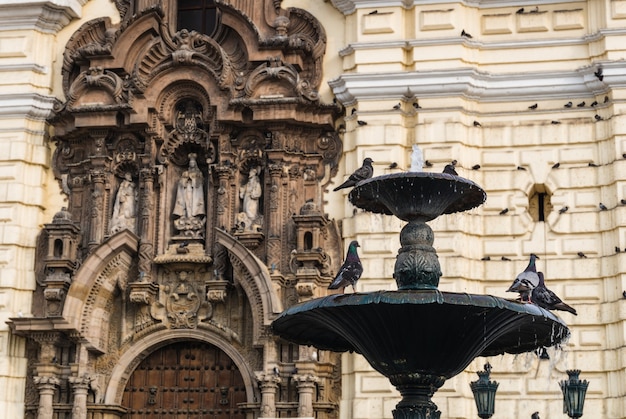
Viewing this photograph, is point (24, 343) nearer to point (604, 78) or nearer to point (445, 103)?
point (445, 103)

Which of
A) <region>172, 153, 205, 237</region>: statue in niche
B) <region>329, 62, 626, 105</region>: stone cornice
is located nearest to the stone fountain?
<region>329, 62, 626, 105</region>: stone cornice

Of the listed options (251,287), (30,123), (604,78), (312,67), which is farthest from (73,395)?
(604,78)

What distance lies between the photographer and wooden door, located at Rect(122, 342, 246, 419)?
20.4 m

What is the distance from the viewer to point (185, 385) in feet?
67.6

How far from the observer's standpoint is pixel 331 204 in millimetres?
A: 20625

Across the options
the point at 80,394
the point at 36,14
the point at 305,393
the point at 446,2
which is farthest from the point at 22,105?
the point at 446,2

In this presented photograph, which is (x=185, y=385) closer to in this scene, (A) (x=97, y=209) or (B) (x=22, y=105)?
(A) (x=97, y=209)

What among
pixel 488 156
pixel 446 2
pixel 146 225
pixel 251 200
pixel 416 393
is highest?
pixel 446 2

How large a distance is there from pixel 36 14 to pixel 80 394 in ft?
20.4

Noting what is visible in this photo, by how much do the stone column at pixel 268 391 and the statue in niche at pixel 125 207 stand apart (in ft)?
10.9

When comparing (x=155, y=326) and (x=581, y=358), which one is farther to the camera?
(x=155, y=326)

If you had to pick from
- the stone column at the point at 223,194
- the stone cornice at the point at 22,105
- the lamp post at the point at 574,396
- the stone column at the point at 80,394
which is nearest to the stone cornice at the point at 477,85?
the stone column at the point at 223,194

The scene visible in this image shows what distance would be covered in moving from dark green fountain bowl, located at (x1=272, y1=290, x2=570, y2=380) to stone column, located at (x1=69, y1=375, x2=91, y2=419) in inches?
239

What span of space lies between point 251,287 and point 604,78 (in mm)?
6101
